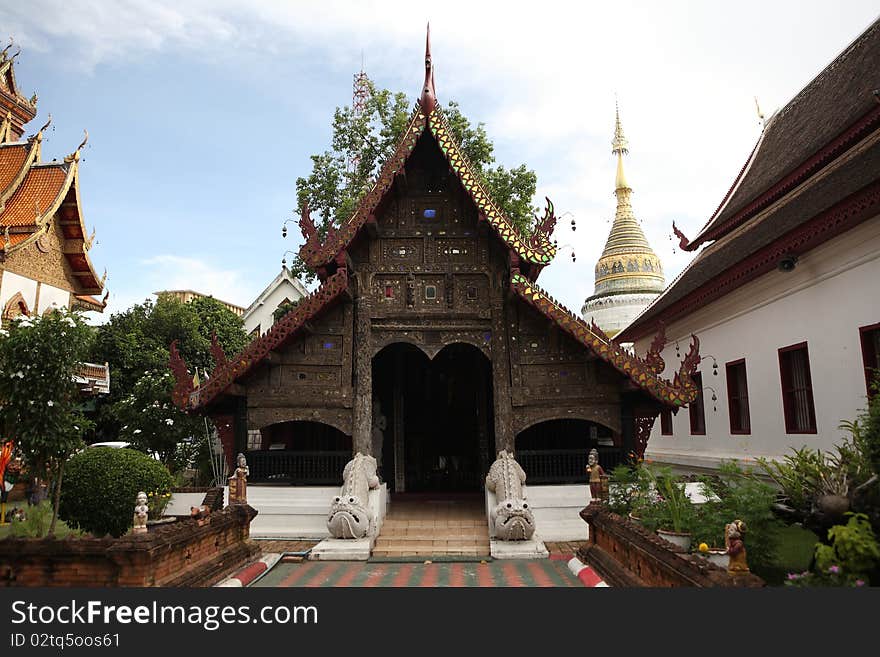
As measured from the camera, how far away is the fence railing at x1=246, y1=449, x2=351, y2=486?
29.6 feet

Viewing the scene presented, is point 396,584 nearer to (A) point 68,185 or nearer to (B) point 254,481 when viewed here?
(B) point 254,481

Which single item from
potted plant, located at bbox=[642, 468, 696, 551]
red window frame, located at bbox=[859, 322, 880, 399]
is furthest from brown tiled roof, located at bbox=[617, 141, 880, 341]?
potted plant, located at bbox=[642, 468, 696, 551]

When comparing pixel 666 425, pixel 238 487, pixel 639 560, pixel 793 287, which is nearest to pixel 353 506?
pixel 238 487

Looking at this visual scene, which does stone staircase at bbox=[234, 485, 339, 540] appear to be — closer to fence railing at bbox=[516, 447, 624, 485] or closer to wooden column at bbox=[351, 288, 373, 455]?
wooden column at bbox=[351, 288, 373, 455]

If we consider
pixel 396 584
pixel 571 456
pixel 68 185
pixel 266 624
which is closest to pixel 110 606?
pixel 266 624

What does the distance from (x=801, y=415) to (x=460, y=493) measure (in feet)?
18.4

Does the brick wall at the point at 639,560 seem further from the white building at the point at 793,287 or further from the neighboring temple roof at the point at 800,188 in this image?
the neighboring temple roof at the point at 800,188

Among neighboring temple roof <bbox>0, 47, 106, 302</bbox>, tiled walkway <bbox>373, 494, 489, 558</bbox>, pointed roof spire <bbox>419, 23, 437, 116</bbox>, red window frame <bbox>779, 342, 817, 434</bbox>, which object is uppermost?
neighboring temple roof <bbox>0, 47, 106, 302</bbox>

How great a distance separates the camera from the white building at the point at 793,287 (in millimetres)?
7867

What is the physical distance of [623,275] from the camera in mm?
32500

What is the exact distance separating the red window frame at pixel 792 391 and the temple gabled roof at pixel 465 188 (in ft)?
13.5

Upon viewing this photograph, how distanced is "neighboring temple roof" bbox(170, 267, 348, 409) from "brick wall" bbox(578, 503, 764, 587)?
447 cm

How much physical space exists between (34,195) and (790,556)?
22.3 m

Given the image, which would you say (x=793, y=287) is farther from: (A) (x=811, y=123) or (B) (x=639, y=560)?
(B) (x=639, y=560)
